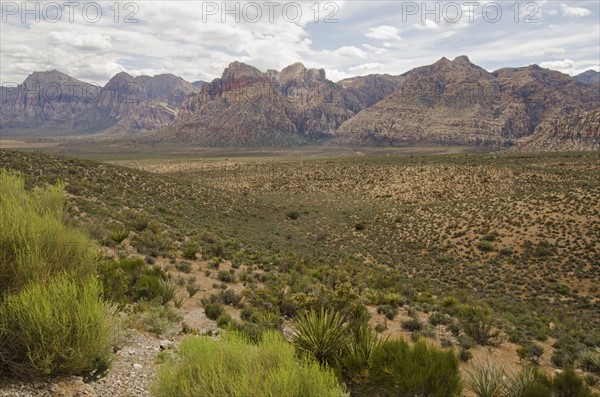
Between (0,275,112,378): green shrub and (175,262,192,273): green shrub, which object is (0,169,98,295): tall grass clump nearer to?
(0,275,112,378): green shrub

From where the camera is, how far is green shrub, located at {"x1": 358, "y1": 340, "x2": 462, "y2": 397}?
212 inches

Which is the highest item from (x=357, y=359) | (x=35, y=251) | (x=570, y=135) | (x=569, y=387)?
(x=570, y=135)

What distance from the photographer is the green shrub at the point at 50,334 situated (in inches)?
199

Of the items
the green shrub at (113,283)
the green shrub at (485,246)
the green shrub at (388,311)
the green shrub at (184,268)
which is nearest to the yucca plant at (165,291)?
the green shrub at (113,283)

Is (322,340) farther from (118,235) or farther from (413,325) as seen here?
(118,235)

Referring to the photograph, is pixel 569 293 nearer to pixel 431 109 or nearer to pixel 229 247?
pixel 229 247

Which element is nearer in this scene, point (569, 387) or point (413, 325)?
point (569, 387)

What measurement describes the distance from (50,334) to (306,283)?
10061mm

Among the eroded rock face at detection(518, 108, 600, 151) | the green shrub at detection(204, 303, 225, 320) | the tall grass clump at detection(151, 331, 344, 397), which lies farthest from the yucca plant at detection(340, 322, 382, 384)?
the eroded rock face at detection(518, 108, 600, 151)

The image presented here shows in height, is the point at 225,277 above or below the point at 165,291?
below

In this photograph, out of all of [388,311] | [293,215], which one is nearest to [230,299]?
[388,311]

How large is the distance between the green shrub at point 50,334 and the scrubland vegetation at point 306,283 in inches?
1.3

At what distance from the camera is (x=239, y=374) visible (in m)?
4.64

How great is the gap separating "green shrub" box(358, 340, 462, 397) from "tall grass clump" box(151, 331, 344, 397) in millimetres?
1240
